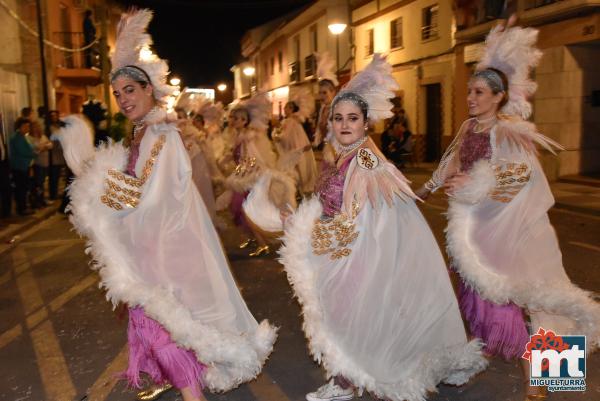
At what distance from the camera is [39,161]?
1209cm

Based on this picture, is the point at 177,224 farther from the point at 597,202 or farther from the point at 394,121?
the point at 394,121

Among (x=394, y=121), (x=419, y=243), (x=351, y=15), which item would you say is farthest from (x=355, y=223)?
(x=351, y=15)

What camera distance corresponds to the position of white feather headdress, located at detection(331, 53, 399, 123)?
11.2ft

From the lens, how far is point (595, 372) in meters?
3.95

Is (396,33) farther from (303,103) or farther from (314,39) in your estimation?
(303,103)

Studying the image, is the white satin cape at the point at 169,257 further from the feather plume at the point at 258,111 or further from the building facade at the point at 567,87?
the building facade at the point at 567,87

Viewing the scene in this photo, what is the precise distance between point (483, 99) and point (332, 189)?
117 cm

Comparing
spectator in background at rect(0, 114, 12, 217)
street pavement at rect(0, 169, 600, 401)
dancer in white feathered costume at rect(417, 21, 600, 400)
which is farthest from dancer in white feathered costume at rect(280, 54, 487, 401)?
spectator in background at rect(0, 114, 12, 217)

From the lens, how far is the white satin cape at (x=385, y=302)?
332cm

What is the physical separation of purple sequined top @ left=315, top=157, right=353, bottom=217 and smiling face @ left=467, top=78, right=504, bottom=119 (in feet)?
3.22

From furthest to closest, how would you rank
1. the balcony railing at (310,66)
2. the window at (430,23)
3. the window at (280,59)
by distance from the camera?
the window at (280,59) → the balcony railing at (310,66) → the window at (430,23)

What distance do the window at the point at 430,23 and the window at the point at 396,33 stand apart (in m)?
1.77

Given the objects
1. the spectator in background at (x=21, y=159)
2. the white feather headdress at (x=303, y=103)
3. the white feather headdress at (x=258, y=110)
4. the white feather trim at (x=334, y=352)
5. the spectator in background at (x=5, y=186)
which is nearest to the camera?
the white feather trim at (x=334, y=352)

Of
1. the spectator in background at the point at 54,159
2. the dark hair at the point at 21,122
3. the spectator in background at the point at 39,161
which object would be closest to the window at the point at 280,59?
the spectator in background at the point at 54,159
